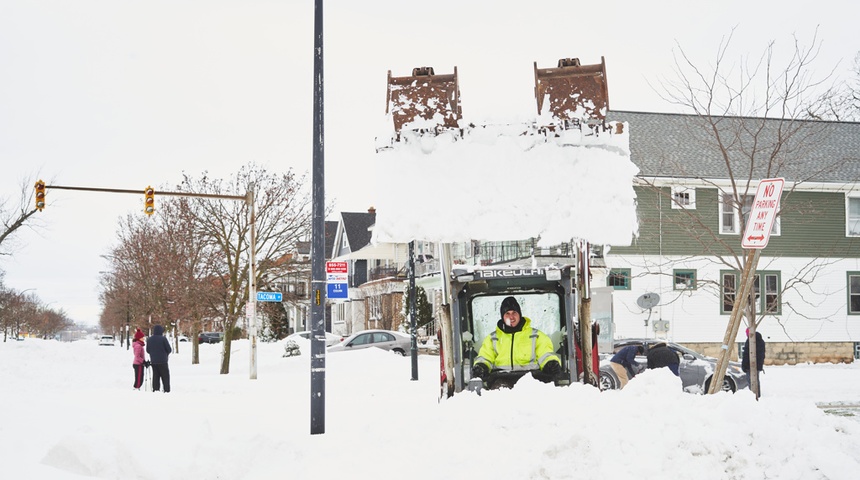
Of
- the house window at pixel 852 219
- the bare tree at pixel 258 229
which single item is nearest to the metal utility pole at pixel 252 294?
the bare tree at pixel 258 229

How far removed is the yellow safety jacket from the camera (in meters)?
11.0

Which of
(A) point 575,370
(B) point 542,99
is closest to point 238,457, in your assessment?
(A) point 575,370

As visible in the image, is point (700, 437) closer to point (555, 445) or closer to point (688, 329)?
point (555, 445)

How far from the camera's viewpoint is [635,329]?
30797mm

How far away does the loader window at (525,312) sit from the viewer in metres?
11.6

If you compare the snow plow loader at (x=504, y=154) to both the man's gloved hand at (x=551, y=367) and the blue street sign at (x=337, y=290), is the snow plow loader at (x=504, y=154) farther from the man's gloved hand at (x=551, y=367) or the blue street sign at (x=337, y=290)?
the blue street sign at (x=337, y=290)

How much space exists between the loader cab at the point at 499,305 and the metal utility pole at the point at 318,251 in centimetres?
197

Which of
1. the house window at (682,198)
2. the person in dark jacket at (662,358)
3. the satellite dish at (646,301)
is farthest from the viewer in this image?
the satellite dish at (646,301)

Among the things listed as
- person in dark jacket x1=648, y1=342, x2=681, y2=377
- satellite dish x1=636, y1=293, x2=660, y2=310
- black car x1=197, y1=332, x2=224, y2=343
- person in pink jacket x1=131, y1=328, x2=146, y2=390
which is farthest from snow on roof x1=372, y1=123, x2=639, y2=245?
black car x1=197, y1=332, x2=224, y2=343

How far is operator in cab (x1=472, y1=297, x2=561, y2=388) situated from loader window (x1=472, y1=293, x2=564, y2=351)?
1.99 feet

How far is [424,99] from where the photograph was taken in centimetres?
970

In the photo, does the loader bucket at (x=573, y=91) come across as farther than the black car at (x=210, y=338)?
No

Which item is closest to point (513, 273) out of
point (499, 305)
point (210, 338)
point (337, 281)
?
point (499, 305)

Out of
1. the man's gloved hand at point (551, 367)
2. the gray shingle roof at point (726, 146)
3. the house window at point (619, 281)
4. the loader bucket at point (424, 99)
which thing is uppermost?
the gray shingle roof at point (726, 146)
